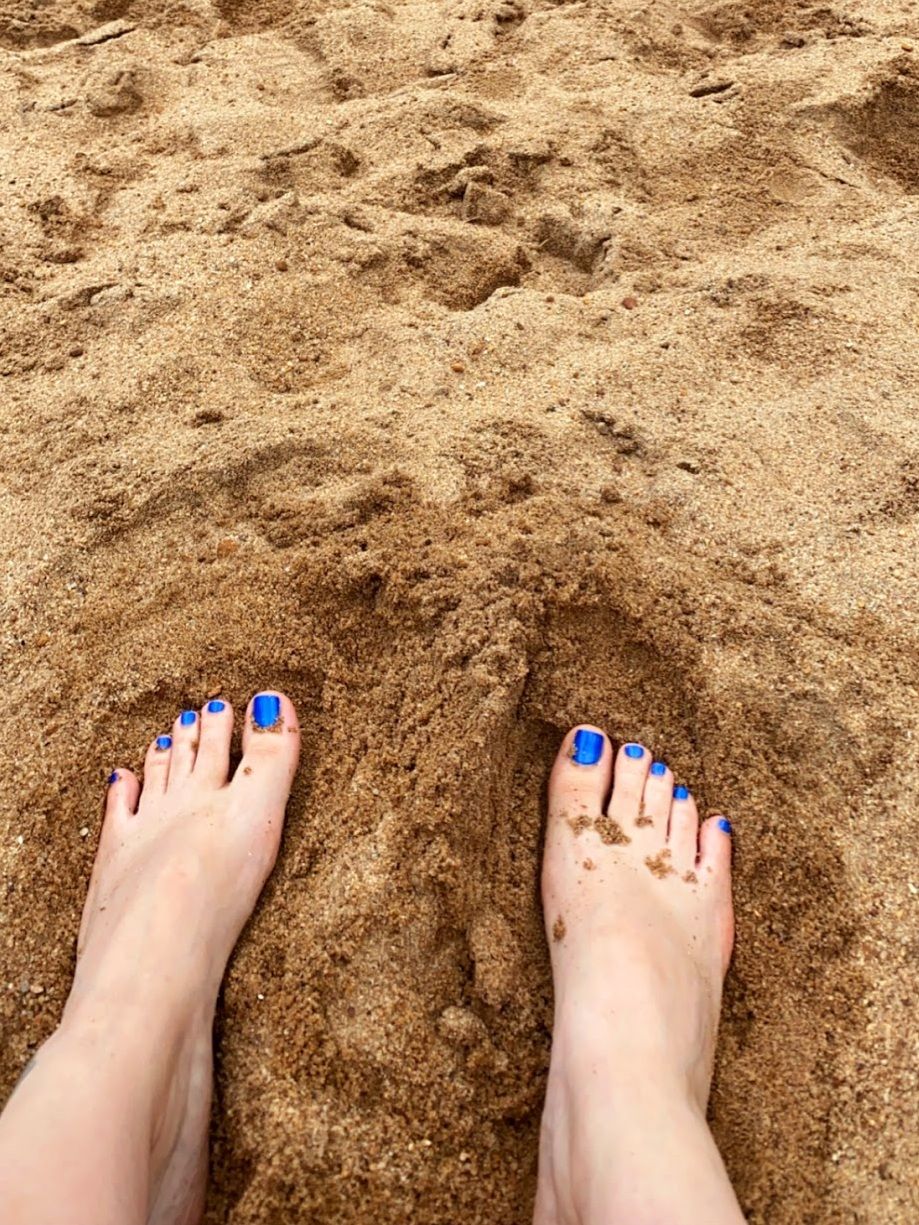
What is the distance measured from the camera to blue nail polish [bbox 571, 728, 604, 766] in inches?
57.5

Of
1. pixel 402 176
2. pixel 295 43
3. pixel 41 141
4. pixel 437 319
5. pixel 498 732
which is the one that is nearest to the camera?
pixel 498 732

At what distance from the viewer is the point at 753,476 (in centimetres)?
166

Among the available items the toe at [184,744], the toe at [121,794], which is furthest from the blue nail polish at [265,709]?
the toe at [121,794]

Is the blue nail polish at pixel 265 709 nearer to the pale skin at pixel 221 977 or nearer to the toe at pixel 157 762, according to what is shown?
the pale skin at pixel 221 977

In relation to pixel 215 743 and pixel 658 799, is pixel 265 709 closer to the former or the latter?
pixel 215 743

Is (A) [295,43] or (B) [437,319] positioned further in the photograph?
(A) [295,43]

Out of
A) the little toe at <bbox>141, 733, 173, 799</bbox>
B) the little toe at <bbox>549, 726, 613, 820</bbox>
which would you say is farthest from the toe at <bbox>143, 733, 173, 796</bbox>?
the little toe at <bbox>549, 726, 613, 820</bbox>

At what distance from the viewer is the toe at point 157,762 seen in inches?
59.7

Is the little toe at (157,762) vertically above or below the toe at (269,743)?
below

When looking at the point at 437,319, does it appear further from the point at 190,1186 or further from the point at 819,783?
the point at 190,1186

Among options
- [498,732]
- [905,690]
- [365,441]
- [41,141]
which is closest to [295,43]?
[41,141]

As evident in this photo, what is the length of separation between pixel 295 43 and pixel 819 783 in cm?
242

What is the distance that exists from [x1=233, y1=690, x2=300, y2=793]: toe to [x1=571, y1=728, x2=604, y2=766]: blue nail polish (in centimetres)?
44

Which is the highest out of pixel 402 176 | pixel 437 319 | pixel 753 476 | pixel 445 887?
pixel 402 176
